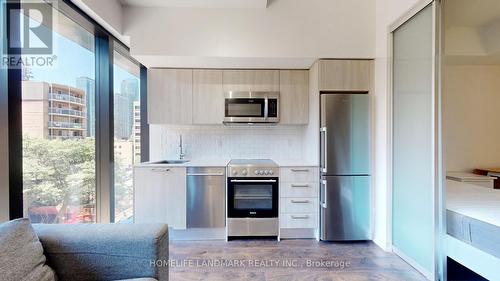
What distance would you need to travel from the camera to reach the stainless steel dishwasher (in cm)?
303

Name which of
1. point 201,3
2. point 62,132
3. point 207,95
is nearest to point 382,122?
point 207,95

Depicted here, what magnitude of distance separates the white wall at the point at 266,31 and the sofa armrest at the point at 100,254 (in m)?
2.17

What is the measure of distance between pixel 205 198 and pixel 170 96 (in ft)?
4.73

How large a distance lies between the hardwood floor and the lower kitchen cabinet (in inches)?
9.4

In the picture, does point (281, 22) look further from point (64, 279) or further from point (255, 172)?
point (64, 279)

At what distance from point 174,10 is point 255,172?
84.0 inches

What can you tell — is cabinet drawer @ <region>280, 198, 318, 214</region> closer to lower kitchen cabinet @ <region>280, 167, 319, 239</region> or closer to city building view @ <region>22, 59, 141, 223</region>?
lower kitchen cabinet @ <region>280, 167, 319, 239</region>

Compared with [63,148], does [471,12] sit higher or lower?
higher

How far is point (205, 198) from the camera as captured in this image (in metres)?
3.04

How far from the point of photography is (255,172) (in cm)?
302

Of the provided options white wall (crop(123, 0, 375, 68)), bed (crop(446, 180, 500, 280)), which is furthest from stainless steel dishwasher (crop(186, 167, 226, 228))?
bed (crop(446, 180, 500, 280))

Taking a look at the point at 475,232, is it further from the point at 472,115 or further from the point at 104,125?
the point at 104,125

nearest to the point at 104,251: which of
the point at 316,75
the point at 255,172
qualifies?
the point at 255,172

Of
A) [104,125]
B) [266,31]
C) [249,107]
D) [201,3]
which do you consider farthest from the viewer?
[249,107]
